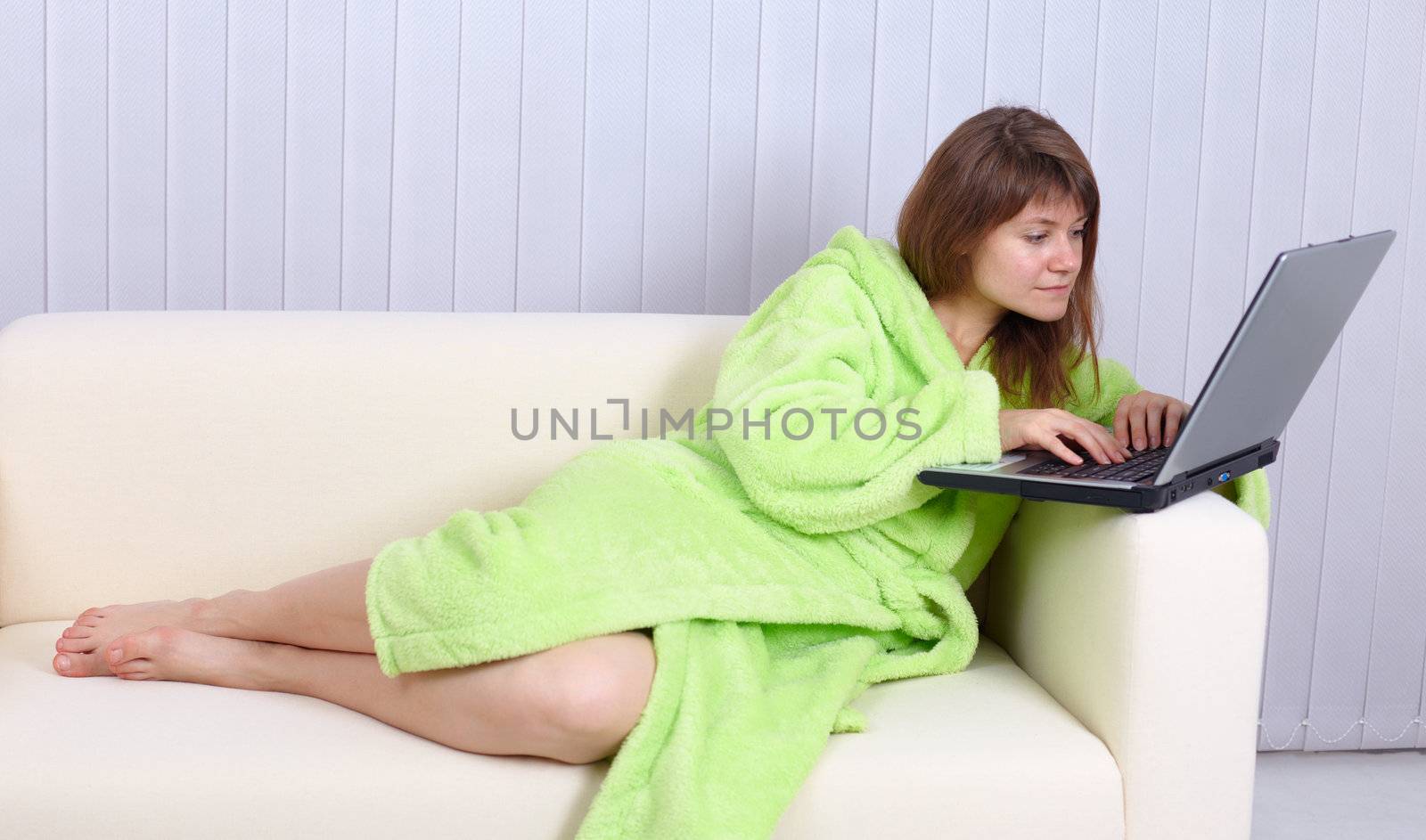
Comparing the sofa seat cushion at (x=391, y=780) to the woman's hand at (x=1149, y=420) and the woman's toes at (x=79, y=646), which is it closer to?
the woman's toes at (x=79, y=646)

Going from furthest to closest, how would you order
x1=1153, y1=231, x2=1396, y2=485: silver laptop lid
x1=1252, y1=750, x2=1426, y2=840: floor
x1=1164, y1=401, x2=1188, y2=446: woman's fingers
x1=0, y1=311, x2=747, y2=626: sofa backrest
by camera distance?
x1=1252, y1=750, x2=1426, y2=840: floor < x1=0, y1=311, x2=747, y2=626: sofa backrest < x1=1164, y1=401, x2=1188, y2=446: woman's fingers < x1=1153, y1=231, x2=1396, y2=485: silver laptop lid

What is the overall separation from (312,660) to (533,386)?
476mm

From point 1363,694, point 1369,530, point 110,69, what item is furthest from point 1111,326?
point 110,69

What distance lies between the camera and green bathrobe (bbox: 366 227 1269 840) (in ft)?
4.12

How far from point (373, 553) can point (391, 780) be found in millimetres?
Result: 515

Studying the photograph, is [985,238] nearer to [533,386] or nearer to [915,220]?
[915,220]

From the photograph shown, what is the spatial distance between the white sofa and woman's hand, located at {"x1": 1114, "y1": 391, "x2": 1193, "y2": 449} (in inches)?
5.5

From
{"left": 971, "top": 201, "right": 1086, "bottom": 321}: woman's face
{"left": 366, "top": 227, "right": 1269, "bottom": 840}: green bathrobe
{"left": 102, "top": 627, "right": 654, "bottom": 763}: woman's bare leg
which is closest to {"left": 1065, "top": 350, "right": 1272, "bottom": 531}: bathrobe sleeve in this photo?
{"left": 366, "top": 227, "right": 1269, "bottom": 840}: green bathrobe

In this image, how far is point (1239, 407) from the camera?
1309 millimetres

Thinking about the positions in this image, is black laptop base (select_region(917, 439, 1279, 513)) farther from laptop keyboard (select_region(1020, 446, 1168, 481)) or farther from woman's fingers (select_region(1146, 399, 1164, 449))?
woman's fingers (select_region(1146, 399, 1164, 449))

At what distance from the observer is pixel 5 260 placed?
6.63 feet

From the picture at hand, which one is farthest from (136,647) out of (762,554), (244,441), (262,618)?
(762,554)

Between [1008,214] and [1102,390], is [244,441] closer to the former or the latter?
[1008,214]

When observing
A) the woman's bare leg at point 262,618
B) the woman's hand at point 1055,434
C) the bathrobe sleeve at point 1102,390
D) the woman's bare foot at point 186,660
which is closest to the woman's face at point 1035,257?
the bathrobe sleeve at point 1102,390
